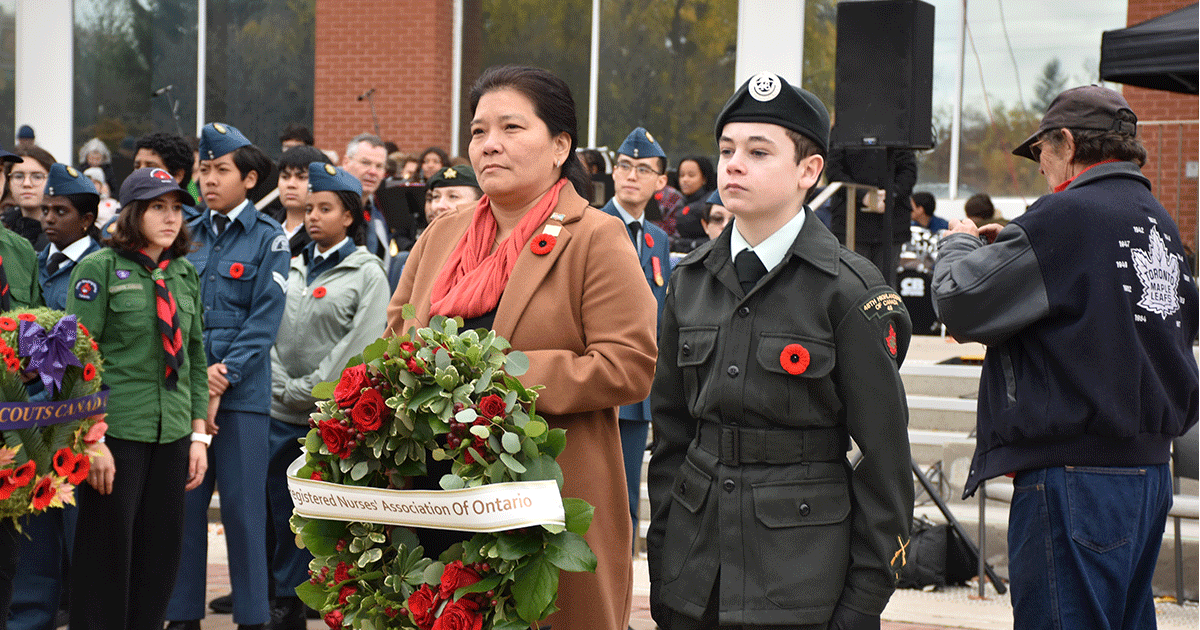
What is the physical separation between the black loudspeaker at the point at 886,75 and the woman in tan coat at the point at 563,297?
5089 mm

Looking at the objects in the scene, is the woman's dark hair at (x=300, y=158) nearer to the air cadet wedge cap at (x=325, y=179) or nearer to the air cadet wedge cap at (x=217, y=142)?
the air cadet wedge cap at (x=325, y=179)

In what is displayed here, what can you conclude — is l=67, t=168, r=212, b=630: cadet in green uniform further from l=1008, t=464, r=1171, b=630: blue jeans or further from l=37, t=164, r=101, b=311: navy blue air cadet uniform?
l=1008, t=464, r=1171, b=630: blue jeans

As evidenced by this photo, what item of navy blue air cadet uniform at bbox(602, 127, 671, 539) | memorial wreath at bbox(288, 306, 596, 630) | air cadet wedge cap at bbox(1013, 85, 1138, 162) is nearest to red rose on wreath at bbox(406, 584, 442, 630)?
memorial wreath at bbox(288, 306, 596, 630)

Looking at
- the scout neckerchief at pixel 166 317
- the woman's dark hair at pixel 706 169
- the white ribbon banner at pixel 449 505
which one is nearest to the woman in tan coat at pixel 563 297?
the white ribbon banner at pixel 449 505

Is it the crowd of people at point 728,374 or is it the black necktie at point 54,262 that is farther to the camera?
the black necktie at point 54,262

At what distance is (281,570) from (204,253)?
4.78 ft

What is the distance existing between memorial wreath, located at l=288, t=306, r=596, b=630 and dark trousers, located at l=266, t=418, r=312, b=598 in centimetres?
299

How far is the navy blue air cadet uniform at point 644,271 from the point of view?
17.0 feet

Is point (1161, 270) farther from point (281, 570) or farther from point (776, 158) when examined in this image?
point (281, 570)

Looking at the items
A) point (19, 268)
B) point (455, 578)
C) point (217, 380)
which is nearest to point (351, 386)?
point (455, 578)

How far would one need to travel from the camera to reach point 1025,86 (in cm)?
1286

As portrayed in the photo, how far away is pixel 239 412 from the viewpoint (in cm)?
492

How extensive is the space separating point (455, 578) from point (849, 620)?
2.71 feet

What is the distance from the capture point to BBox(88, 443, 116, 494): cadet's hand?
407 cm
